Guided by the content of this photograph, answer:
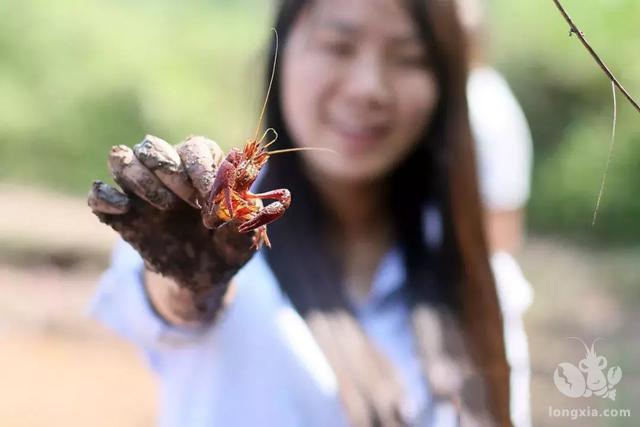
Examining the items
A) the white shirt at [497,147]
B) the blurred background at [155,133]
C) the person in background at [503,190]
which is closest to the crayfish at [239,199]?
the person in background at [503,190]

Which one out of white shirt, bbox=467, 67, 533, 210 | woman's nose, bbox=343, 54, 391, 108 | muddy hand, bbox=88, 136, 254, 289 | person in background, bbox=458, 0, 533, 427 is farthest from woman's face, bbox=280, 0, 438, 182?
muddy hand, bbox=88, 136, 254, 289

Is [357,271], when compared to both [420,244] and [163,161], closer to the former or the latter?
[420,244]

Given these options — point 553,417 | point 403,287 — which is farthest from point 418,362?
point 553,417

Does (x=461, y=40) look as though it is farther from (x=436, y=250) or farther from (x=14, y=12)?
(x=14, y=12)

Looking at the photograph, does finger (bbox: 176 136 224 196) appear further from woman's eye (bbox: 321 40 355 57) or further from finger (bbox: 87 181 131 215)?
woman's eye (bbox: 321 40 355 57)

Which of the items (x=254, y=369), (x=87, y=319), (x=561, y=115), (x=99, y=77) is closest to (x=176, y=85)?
(x=99, y=77)
